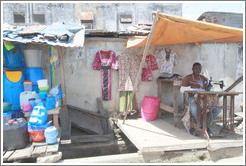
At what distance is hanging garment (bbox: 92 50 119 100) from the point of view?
5.27 meters

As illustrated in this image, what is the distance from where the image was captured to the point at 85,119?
17.0 ft

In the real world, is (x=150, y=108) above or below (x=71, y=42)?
below

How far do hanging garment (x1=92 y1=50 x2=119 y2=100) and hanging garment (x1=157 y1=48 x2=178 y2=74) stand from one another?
4.97 ft

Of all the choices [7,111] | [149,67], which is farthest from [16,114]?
[149,67]

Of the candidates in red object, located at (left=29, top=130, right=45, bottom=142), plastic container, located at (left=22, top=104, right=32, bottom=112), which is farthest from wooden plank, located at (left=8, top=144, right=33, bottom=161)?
plastic container, located at (left=22, top=104, right=32, bottom=112)

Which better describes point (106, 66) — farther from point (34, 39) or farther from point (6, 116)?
point (6, 116)

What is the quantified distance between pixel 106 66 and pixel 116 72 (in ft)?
→ 1.26

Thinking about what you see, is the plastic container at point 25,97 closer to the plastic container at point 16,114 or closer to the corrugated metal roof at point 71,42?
the plastic container at point 16,114

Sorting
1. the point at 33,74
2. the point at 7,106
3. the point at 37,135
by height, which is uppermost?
the point at 33,74

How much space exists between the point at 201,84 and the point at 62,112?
12.3 ft

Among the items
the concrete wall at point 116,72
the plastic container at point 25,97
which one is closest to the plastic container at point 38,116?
the plastic container at point 25,97

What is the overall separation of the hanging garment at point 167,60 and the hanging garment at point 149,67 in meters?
0.24

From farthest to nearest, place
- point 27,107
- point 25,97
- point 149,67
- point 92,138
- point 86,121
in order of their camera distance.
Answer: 1. point 149,67
2. point 86,121
3. point 92,138
4. point 25,97
5. point 27,107

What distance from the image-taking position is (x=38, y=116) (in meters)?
3.38
